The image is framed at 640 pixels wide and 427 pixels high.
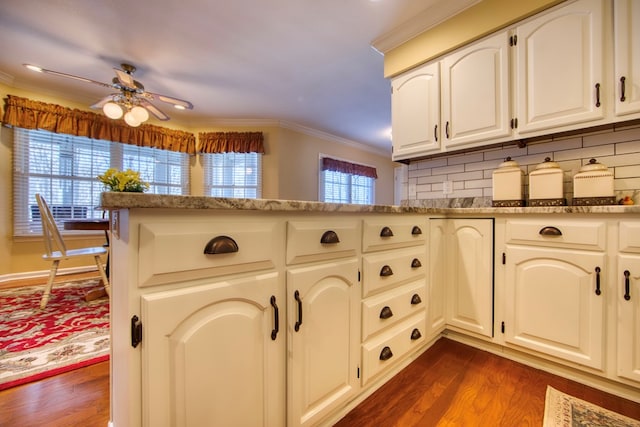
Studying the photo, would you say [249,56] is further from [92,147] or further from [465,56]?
[92,147]

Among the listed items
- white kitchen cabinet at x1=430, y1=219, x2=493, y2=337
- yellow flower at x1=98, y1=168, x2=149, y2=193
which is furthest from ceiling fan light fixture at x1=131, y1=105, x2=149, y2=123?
white kitchen cabinet at x1=430, y1=219, x2=493, y2=337

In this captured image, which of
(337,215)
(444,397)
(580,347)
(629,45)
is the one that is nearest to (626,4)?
(629,45)

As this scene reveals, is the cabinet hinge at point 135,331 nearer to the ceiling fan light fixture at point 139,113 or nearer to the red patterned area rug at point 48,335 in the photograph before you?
the red patterned area rug at point 48,335

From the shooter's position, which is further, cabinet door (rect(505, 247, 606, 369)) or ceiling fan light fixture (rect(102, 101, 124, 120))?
ceiling fan light fixture (rect(102, 101, 124, 120))

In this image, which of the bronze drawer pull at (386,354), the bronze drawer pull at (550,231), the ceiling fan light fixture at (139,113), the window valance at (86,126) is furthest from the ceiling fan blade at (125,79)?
the bronze drawer pull at (550,231)

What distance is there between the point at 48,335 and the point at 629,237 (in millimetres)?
3344

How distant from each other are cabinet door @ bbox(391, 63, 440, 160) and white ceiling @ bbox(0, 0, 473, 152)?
1.25ft

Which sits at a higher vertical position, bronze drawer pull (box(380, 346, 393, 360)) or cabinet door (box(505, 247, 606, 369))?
cabinet door (box(505, 247, 606, 369))

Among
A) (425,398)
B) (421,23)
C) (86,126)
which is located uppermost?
(421,23)

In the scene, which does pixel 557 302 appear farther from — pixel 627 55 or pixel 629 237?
pixel 627 55

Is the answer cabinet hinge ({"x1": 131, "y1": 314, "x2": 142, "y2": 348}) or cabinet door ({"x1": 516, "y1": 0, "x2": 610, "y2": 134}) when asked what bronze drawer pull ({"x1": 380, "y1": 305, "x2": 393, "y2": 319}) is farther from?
cabinet door ({"x1": 516, "y1": 0, "x2": 610, "y2": 134})

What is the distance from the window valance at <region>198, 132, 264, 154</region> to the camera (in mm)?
4422

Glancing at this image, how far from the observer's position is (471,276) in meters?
1.65

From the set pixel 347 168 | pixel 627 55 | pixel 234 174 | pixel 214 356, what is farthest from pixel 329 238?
pixel 347 168
